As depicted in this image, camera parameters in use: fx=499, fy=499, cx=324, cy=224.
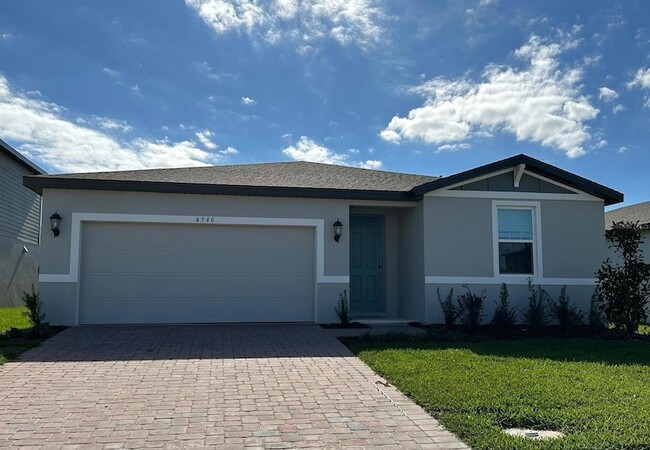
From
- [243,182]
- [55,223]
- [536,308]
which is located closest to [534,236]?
[536,308]

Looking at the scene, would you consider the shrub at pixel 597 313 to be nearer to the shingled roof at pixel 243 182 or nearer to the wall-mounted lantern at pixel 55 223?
the shingled roof at pixel 243 182

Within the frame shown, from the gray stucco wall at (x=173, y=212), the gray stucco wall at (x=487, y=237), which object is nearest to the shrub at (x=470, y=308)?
the gray stucco wall at (x=487, y=237)

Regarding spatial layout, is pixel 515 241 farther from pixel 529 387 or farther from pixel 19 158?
pixel 19 158

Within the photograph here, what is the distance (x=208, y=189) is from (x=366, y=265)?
14.2 ft

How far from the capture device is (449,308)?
10828mm

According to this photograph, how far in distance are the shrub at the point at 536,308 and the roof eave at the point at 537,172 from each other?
2.47 m

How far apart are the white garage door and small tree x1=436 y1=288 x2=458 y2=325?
2.86 m

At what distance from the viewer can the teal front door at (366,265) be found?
12320 mm

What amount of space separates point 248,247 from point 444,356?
205 inches

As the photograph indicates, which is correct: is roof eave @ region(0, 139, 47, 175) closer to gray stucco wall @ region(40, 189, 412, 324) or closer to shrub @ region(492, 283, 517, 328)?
gray stucco wall @ region(40, 189, 412, 324)

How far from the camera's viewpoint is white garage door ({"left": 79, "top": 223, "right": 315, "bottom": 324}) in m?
10.5

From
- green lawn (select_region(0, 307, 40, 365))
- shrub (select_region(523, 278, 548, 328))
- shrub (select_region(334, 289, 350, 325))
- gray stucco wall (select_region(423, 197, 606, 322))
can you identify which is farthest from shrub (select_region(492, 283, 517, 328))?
green lawn (select_region(0, 307, 40, 365))

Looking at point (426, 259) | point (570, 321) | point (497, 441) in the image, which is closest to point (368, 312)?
point (426, 259)

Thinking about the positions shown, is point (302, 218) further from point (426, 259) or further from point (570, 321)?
point (570, 321)
